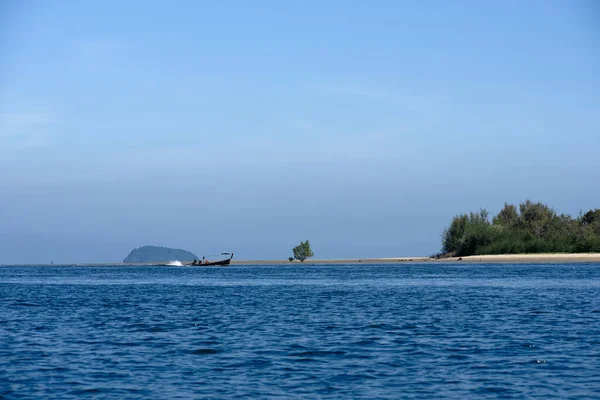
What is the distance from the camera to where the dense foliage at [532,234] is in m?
177

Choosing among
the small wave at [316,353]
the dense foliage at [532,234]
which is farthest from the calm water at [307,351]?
the dense foliage at [532,234]

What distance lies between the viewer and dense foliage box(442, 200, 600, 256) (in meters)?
177

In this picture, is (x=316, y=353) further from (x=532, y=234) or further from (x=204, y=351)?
(x=532, y=234)

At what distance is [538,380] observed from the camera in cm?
2369

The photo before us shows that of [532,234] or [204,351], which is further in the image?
[532,234]

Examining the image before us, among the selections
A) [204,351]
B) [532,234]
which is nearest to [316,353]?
[204,351]

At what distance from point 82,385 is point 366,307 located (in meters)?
30.3

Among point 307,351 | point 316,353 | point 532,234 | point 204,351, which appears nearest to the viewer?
point 316,353

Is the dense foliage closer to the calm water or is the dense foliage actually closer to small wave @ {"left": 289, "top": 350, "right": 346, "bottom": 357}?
the calm water

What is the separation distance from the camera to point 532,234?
188 m

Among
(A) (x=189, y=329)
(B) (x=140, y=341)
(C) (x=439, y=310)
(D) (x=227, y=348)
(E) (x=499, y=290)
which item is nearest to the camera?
(D) (x=227, y=348)

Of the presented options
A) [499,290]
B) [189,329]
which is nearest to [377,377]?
[189,329]

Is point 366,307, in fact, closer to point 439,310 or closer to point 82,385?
point 439,310

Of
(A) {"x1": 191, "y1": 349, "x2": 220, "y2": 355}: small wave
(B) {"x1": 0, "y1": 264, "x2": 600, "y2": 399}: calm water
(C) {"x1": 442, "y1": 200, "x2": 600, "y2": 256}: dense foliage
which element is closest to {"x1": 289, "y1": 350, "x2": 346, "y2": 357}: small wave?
(B) {"x1": 0, "y1": 264, "x2": 600, "y2": 399}: calm water
